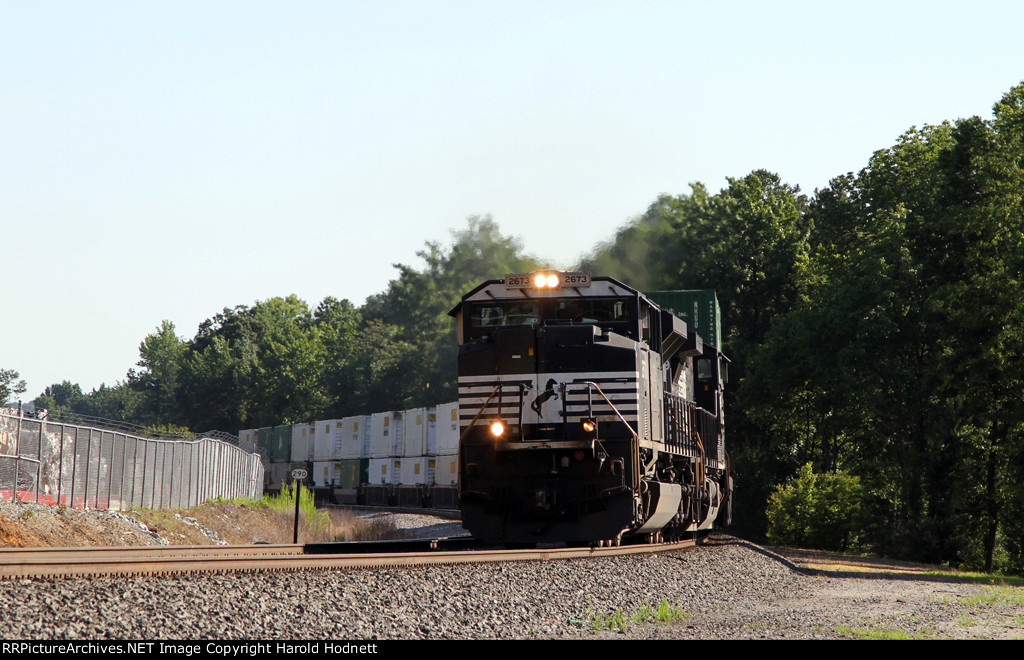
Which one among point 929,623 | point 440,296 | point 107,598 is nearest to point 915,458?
point 929,623

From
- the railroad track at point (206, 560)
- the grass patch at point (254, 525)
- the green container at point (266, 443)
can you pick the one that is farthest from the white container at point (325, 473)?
the railroad track at point (206, 560)

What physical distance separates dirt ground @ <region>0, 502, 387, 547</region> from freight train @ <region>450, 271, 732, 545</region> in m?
6.67

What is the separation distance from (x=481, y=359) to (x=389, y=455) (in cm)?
3537

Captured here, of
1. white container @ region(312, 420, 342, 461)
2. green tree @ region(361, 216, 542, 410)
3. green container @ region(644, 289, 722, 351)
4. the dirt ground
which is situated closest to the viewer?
the dirt ground

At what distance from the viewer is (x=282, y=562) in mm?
9734

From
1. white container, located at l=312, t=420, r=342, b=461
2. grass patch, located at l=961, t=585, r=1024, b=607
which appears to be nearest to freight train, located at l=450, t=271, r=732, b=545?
grass patch, located at l=961, t=585, r=1024, b=607

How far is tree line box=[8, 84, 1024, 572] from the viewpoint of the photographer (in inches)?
1109

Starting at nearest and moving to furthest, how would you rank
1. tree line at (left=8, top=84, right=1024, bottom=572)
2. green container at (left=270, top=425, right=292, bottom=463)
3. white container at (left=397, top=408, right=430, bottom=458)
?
tree line at (left=8, top=84, right=1024, bottom=572) < white container at (left=397, top=408, right=430, bottom=458) < green container at (left=270, top=425, right=292, bottom=463)

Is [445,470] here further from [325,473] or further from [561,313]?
[561,313]

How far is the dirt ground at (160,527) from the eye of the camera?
1603 centimetres

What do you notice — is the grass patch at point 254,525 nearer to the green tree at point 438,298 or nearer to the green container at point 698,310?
the green container at point 698,310

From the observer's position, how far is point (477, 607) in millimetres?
8945

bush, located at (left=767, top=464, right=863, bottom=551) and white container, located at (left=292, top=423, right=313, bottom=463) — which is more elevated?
white container, located at (left=292, top=423, right=313, bottom=463)

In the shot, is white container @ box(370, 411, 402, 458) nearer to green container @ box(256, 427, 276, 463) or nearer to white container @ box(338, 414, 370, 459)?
white container @ box(338, 414, 370, 459)
